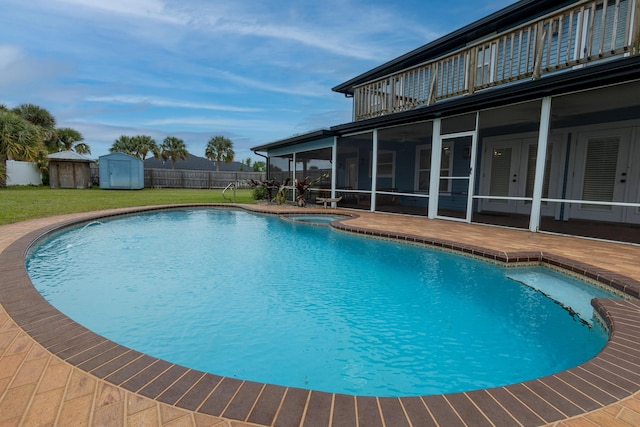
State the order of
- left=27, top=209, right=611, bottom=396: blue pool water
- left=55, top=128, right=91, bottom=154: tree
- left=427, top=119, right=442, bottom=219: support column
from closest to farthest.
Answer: left=27, top=209, right=611, bottom=396: blue pool water < left=427, top=119, right=442, bottom=219: support column < left=55, top=128, right=91, bottom=154: tree

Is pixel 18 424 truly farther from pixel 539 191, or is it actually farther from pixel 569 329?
pixel 539 191

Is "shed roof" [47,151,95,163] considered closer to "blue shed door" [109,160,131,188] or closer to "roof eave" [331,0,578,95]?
"blue shed door" [109,160,131,188]

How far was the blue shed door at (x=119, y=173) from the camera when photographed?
20.8 m

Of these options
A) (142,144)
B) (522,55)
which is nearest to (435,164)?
(522,55)

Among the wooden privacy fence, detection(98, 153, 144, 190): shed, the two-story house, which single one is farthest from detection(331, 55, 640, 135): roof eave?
the wooden privacy fence

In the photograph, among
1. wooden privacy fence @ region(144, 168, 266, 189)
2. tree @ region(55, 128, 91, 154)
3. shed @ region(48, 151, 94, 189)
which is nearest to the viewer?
shed @ region(48, 151, 94, 189)

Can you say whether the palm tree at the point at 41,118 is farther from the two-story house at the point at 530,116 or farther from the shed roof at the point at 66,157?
the two-story house at the point at 530,116

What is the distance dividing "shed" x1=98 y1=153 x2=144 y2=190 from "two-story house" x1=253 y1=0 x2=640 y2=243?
1521 cm

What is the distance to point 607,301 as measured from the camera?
286cm

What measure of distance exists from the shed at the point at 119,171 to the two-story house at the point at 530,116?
A: 49.9 ft

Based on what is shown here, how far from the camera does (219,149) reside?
123 ft

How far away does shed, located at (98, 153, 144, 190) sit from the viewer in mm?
20594

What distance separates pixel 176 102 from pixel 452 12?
23.6 meters

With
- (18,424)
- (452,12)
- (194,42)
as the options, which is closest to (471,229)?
(18,424)
